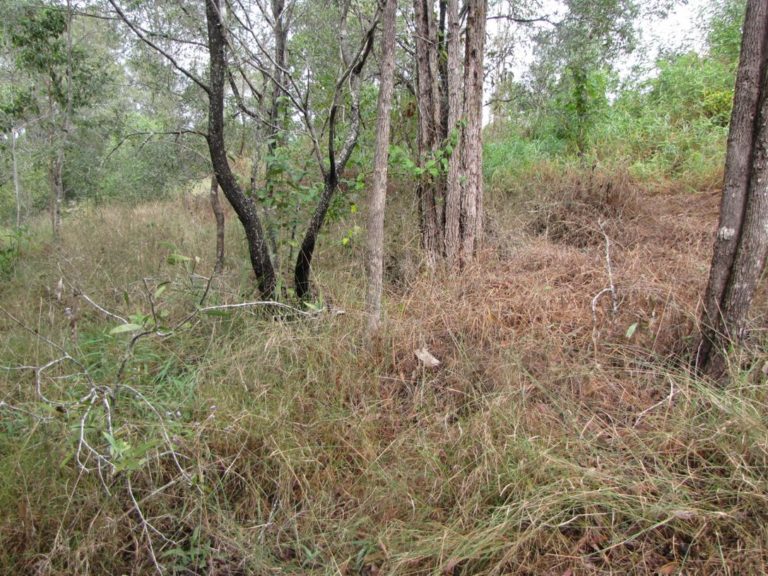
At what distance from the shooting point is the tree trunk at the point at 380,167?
2.66 metres

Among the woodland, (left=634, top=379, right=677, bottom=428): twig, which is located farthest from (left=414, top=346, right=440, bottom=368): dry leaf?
(left=634, top=379, right=677, bottom=428): twig

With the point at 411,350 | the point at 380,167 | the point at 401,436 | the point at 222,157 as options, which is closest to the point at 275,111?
the point at 222,157

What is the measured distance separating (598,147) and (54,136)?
726cm

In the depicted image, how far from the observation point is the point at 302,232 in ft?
12.7

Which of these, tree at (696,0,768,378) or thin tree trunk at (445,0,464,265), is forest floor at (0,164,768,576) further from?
thin tree trunk at (445,0,464,265)

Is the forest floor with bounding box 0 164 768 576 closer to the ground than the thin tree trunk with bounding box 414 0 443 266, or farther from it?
closer to the ground

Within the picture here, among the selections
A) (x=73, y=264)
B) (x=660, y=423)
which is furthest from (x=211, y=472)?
(x=73, y=264)

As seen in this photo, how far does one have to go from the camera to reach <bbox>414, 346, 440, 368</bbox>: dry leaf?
2.54m

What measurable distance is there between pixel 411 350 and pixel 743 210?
5.71ft

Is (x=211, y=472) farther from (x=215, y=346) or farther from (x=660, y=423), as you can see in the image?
(x=660, y=423)

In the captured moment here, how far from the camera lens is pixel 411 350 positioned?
2.64m

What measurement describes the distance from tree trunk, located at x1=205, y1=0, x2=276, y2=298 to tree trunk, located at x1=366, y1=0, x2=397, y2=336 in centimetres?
85

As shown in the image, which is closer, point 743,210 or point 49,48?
point 743,210

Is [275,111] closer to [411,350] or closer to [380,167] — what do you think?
[380,167]
